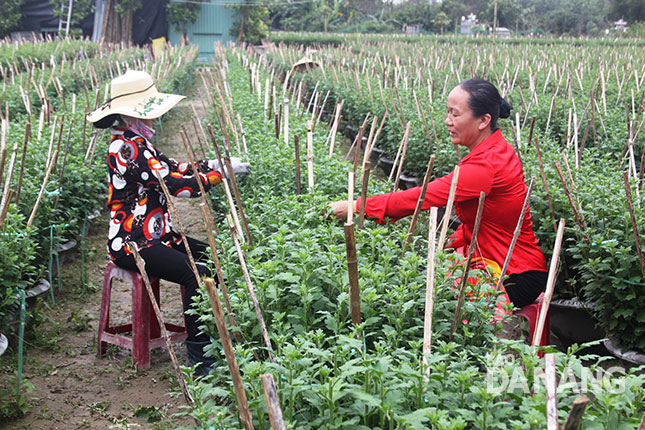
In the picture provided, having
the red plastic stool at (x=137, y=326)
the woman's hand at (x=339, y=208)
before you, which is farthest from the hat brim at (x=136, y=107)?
the woman's hand at (x=339, y=208)

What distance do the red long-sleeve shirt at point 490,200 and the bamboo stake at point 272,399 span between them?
2.09 m

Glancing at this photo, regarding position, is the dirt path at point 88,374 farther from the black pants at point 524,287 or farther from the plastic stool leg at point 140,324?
the black pants at point 524,287

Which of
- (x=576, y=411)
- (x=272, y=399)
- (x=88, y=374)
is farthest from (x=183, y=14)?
(x=576, y=411)

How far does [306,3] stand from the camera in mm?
46125

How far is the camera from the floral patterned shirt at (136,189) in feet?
13.2

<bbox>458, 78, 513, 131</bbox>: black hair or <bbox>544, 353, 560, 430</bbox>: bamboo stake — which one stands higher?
<bbox>458, 78, 513, 131</bbox>: black hair

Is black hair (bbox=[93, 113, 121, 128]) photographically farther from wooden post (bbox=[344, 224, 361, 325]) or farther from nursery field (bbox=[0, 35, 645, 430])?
wooden post (bbox=[344, 224, 361, 325])

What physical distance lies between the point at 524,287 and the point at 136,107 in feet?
8.86

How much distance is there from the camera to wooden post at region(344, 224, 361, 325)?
2.18m

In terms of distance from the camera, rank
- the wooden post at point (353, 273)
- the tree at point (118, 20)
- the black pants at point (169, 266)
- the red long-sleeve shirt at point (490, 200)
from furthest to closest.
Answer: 1. the tree at point (118, 20)
2. the black pants at point (169, 266)
3. the red long-sleeve shirt at point (490, 200)
4. the wooden post at point (353, 273)

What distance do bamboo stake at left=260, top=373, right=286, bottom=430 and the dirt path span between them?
2.04m

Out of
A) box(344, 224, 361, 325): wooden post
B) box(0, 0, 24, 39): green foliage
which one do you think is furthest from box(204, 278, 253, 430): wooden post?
box(0, 0, 24, 39): green foliage

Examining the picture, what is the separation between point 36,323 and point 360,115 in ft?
21.0

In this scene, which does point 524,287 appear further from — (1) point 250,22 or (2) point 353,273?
(1) point 250,22
